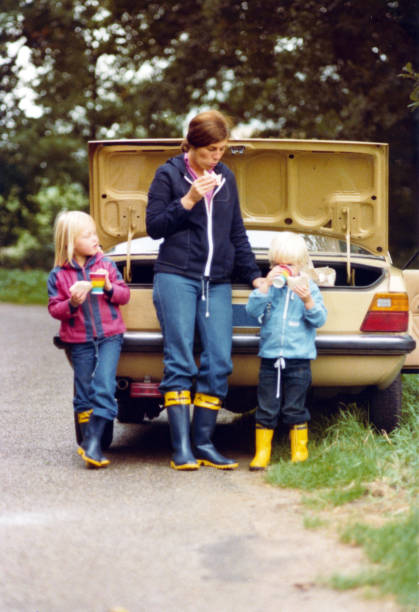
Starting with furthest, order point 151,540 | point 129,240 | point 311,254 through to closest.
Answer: point 129,240 → point 311,254 → point 151,540

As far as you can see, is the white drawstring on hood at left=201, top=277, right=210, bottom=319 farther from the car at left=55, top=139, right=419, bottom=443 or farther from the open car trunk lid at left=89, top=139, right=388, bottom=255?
the open car trunk lid at left=89, top=139, right=388, bottom=255

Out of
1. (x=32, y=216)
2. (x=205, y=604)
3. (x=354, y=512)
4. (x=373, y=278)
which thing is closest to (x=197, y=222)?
(x=373, y=278)

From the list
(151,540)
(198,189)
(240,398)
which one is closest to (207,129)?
(198,189)

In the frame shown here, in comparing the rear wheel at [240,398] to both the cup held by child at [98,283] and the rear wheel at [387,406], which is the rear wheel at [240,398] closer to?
the rear wheel at [387,406]

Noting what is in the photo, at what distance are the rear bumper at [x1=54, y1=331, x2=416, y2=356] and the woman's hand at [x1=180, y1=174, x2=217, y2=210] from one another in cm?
76

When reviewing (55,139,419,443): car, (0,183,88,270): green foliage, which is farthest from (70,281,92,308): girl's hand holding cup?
(0,183,88,270): green foliage

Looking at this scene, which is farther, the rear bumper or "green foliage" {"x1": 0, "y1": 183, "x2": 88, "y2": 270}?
"green foliage" {"x1": 0, "y1": 183, "x2": 88, "y2": 270}

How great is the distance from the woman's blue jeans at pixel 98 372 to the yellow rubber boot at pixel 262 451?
2.60 ft

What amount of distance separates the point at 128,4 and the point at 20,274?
11105mm

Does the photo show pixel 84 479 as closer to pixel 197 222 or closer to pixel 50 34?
pixel 197 222

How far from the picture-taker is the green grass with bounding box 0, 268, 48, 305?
63.3 ft

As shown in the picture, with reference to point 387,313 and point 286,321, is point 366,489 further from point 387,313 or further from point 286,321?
point 387,313

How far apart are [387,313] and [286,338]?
1.97 feet

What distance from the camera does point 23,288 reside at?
2095 centimetres
